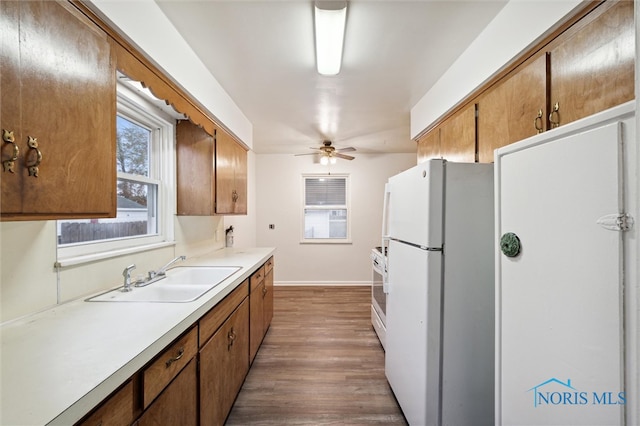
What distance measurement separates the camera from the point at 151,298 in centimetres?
153

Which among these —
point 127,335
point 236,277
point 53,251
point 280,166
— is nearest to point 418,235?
point 236,277

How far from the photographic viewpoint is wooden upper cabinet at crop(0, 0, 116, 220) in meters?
0.71

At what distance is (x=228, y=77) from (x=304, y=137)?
67.5 inches

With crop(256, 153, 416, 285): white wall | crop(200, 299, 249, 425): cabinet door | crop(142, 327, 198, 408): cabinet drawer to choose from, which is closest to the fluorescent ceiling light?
crop(142, 327, 198, 408): cabinet drawer

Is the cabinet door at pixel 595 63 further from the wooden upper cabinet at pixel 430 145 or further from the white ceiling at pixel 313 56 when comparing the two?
the wooden upper cabinet at pixel 430 145

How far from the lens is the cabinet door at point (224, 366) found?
1283mm

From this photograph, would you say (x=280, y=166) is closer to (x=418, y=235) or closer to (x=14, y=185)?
(x=418, y=235)

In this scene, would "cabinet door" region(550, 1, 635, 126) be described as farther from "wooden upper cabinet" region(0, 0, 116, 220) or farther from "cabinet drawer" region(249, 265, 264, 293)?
"cabinet drawer" region(249, 265, 264, 293)

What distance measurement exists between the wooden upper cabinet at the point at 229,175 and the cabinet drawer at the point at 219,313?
0.93m

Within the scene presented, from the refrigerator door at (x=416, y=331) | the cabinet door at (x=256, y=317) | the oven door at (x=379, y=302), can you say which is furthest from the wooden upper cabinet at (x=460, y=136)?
the cabinet door at (x=256, y=317)

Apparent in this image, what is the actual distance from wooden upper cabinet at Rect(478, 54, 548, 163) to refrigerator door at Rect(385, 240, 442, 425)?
795 mm

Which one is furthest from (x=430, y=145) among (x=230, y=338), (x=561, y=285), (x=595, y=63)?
(x=230, y=338)

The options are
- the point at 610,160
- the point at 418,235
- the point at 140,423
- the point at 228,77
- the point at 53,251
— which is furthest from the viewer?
the point at 228,77

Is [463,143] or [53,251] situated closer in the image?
[53,251]
